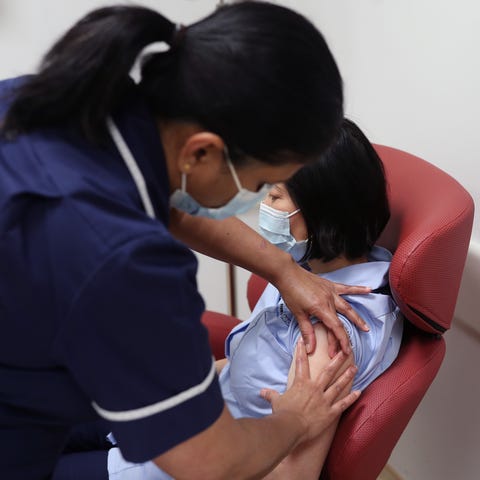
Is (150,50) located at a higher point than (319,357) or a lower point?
higher

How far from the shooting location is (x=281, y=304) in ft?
4.08

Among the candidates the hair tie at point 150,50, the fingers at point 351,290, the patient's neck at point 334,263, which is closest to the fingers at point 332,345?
the fingers at point 351,290

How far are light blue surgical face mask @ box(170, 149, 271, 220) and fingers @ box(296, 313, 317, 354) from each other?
1.11ft

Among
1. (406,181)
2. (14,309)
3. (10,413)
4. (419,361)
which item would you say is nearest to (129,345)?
(14,309)

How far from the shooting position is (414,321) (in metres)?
1.10

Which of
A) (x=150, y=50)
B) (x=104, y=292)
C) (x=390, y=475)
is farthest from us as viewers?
(x=390, y=475)

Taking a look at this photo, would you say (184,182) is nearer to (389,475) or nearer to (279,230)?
(279,230)

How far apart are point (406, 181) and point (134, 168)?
0.76 metres

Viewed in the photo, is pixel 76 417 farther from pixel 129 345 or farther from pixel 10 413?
Answer: pixel 129 345

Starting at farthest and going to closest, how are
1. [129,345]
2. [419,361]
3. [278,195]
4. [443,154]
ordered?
[443,154]
[278,195]
[419,361]
[129,345]

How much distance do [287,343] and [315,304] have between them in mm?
127

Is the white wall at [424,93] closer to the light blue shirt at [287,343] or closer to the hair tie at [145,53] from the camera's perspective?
the light blue shirt at [287,343]

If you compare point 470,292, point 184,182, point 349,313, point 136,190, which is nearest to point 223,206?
point 184,182

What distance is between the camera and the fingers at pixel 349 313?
113 centimetres
